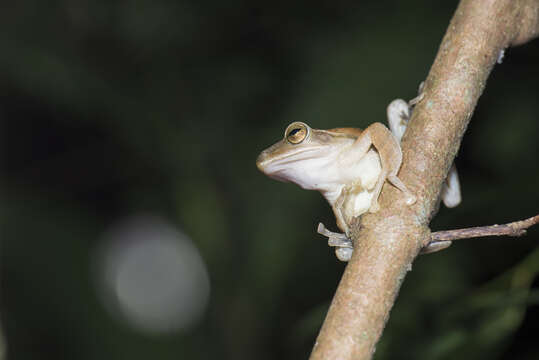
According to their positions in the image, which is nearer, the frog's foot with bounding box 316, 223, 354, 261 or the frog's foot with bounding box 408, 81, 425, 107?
the frog's foot with bounding box 408, 81, 425, 107

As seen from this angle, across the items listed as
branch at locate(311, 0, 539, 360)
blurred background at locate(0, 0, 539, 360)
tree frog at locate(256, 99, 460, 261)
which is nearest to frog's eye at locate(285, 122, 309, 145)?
tree frog at locate(256, 99, 460, 261)

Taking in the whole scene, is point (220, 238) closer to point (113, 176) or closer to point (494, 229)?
point (113, 176)

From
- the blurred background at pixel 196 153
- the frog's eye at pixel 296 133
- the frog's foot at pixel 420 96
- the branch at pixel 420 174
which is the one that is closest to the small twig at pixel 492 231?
the branch at pixel 420 174

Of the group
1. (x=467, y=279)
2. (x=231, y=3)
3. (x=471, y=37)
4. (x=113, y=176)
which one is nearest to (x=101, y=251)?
(x=113, y=176)

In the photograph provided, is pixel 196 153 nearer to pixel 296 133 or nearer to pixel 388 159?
pixel 296 133

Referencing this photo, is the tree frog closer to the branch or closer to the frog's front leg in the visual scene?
the frog's front leg

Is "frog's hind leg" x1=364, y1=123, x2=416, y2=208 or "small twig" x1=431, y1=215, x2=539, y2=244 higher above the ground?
"frog's hind leg" x1=364, y1=123, x2=416, y2=208

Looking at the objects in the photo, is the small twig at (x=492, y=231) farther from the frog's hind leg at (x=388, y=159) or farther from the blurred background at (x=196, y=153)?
the blurred background at (x=196, y=153)
